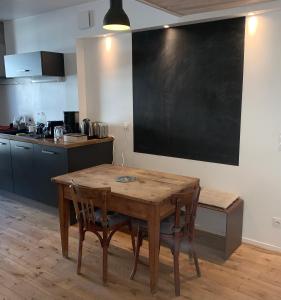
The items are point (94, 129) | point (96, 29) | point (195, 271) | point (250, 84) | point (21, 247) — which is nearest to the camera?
point (195, 271)

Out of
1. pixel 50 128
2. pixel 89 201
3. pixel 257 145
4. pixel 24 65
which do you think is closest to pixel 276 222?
pixel 257 145

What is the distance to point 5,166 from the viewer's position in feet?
14.6

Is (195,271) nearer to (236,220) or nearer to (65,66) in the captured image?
(236,220)

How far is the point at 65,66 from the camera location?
4.34m

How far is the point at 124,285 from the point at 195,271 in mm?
641

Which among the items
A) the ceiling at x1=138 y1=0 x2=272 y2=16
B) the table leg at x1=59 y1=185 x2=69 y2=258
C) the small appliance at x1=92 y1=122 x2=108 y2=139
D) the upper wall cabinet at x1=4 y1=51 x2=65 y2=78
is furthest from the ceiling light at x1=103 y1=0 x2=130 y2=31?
the upper wall cabinet at x1=4 y1=51 x2=65 y2=78

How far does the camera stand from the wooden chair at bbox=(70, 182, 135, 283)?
232cm

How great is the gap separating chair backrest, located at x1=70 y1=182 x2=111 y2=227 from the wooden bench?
3.41 ft

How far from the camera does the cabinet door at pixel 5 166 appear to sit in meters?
4.35

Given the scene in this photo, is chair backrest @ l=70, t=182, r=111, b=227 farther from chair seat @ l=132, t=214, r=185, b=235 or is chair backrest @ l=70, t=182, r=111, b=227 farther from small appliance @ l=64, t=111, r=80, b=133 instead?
small appliance @ l=64, t=111, r=80, b=133

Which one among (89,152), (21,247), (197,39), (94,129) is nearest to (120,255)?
(21,247)

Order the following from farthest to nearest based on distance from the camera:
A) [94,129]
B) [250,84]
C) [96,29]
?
1. [94,129]
2. [96,29]
3. [250,84]

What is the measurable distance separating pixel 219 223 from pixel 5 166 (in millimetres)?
3059

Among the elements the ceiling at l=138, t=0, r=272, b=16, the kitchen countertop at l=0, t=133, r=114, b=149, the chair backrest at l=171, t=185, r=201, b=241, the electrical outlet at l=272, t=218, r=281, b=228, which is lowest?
the electrical outlet at l=272, t=218, r=281, b=228
